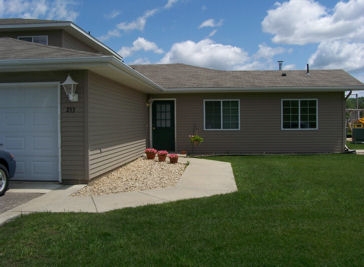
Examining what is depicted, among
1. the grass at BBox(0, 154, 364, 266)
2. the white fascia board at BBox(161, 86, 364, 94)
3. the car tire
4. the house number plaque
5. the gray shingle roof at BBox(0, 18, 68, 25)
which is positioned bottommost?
the grass at BBox(0, 154, 364, 266)

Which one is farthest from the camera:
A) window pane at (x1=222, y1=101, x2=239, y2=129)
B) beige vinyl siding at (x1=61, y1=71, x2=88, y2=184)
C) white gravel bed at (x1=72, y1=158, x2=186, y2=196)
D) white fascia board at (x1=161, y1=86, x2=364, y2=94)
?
window pane at (x1=222, y1=101, x2=239, y2=129)

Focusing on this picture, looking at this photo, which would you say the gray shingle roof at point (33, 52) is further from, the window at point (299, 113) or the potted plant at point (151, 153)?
the window at point (299, 113)

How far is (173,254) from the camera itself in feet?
12.3

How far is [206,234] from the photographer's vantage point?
14.2 ft

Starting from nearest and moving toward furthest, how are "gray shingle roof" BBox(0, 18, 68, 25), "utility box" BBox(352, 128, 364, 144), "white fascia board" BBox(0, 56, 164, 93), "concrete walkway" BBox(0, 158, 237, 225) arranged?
"concrete walkway" BBox(0, 158, 237, 225), "white fascia board" BBox(0, 56, 164, 93), "gray shingle roof" BBox(0, 18, 68, 25), "utility box" BBox(352, 128, 364, 144)

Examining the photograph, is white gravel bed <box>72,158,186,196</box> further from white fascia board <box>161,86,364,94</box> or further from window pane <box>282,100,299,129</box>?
window pane <box>282,100,299,129</box>

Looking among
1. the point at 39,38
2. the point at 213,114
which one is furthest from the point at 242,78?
the point at 39,38

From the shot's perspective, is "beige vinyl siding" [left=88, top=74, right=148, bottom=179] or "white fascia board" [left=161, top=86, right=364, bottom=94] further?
→ "white fascia board" [left=161, top=86, right=364, bottom=94]

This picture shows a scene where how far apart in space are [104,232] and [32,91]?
469cm

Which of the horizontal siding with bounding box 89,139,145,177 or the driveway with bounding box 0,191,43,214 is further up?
the horizontal siding with bounding box 89,139,145,177

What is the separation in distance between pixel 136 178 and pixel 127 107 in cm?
324

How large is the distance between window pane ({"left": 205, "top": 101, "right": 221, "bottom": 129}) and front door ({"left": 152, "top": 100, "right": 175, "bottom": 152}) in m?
1.41

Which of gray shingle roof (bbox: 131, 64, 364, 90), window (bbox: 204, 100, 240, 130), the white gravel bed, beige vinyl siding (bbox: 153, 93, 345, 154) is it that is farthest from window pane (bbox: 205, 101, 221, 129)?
the white gravel bed

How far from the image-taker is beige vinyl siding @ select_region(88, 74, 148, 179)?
7.93 m
